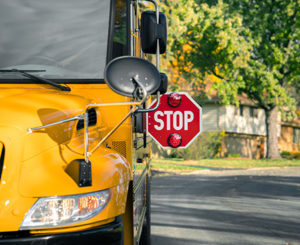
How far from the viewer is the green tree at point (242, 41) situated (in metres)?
30.5

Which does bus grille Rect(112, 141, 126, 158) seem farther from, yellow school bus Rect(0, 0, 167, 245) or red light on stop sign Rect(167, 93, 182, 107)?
red light on stop sign Rect(167, 93, 182, 107)

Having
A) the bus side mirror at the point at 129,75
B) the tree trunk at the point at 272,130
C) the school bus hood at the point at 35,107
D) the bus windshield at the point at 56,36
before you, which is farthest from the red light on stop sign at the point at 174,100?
the tree trunk at the point at 272,130

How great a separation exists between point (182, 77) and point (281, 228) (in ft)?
93.7

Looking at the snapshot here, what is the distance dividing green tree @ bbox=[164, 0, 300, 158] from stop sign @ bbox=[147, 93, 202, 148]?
77.8 ft

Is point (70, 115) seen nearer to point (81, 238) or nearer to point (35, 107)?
point (35, 107)

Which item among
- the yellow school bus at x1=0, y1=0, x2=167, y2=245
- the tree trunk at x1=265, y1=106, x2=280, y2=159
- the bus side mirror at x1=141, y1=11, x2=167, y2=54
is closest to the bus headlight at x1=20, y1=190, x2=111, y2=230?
the yellow school bus at x1=0, y1=0, x2=167, y2=245

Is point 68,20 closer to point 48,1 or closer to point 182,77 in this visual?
point 48,1

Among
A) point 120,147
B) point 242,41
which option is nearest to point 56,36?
point 120,147

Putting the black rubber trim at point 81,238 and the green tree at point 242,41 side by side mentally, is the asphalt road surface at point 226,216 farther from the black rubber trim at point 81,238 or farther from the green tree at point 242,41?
the green tree at point 242,41

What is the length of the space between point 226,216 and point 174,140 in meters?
3.72

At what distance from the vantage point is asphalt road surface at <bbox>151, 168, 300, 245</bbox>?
7215 mm

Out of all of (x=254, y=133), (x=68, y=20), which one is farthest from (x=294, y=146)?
(x=68, y=20)

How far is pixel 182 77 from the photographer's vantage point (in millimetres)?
36156

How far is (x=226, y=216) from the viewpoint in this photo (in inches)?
371
